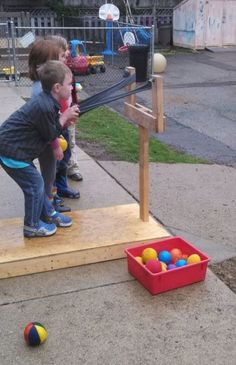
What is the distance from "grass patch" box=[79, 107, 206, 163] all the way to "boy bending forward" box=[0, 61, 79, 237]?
2646mm

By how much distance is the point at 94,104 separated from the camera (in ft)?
12.2

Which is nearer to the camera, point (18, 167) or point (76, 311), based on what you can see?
point (76, 311)

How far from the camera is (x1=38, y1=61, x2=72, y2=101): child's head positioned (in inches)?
127

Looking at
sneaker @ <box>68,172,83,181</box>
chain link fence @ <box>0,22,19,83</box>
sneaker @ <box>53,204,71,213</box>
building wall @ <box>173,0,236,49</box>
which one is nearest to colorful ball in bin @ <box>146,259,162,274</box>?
sneaker @ <box>53,204,71,213</box>

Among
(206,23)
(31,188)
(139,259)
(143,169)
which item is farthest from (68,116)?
(206,23)

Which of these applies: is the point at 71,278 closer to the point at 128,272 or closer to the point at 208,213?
the point at 128,272

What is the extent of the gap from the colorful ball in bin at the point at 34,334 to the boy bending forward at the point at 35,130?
3.30 ft

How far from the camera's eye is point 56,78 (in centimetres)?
324

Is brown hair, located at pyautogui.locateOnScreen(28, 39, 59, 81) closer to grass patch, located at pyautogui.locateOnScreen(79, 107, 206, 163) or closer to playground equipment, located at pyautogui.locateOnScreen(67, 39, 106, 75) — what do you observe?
A: grass patch, located at pyautogui.locateOnScreen(79, 107, 206, 163)

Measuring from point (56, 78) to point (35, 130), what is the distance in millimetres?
362

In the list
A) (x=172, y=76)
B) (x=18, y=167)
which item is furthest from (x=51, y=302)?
(x=172, y=76)

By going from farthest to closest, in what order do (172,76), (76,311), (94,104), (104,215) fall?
(172,76) < (104,215) < (94,104) < (76,311)

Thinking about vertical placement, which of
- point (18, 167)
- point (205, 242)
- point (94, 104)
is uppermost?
point (94, 104)

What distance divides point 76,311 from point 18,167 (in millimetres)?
1030
